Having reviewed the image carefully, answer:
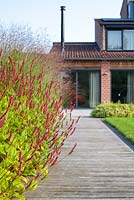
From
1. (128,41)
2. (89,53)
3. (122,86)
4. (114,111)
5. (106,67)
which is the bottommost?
(114,111)

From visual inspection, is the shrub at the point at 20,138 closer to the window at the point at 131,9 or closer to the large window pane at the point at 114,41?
the large window pane at the point at 114,41

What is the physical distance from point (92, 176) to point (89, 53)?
20.7 metres

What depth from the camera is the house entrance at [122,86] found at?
2548cm

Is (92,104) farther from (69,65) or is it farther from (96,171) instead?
(96,171)

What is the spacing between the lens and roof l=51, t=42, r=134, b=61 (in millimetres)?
24752

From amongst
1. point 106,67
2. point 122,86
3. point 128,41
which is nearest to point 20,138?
point 106,67

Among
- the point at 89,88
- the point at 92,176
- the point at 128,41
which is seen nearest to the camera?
the point at 92,176

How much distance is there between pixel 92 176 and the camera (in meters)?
5.82

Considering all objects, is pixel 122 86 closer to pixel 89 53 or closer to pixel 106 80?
pixel 106 80

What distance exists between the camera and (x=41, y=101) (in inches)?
241

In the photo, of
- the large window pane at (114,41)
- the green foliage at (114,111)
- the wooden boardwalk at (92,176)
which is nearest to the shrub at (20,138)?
the wooden boardwalk at (92,176)

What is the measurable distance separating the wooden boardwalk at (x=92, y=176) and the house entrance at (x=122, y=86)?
1673 cm

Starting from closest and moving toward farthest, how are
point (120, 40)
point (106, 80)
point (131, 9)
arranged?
point (106, 80)
point (120, 40)
point (131, 9)

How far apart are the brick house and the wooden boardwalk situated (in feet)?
53.4
